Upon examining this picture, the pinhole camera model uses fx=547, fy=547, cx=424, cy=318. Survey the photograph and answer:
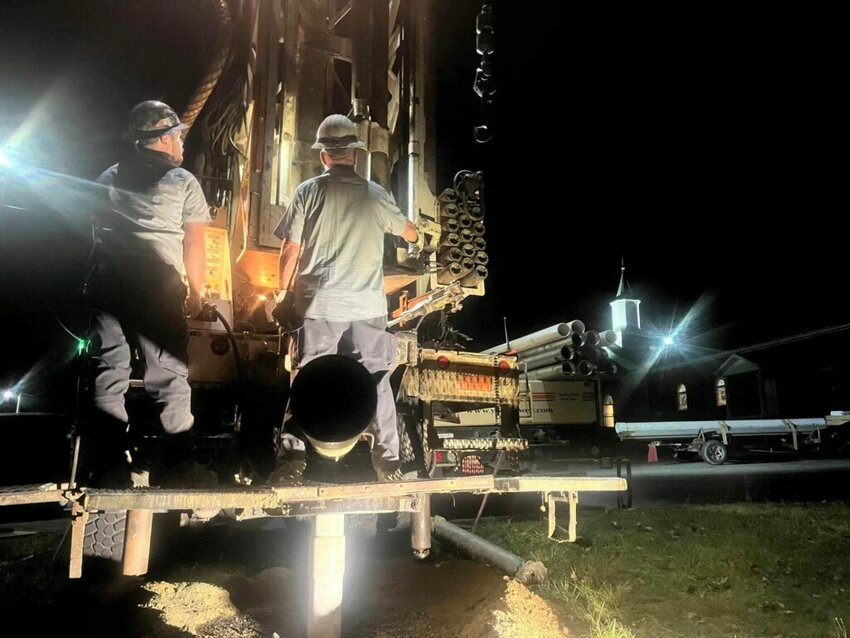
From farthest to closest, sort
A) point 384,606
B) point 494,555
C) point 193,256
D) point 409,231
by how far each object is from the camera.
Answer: point 494,555
point 384,606
point 409,231
point 193,256

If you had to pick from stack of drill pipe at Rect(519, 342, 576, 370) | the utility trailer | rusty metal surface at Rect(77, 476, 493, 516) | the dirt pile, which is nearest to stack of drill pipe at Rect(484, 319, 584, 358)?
stack of drill pipe at Rect(519, 342, 576, 370)

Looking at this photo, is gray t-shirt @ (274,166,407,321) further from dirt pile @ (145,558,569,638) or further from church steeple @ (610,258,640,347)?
church steeple @ (610,258,640,347)

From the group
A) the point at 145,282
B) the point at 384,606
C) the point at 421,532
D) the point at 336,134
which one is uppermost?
the point at 336,134

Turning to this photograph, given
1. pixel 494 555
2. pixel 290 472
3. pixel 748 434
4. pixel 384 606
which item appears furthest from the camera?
pixel 748 434

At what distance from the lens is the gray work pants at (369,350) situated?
3158 mm

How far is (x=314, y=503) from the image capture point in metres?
2.42

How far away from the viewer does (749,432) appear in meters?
22.3

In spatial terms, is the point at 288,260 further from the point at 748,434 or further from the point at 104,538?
the point at 748,434

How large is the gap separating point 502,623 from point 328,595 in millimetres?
1492

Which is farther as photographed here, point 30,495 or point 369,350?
point 369,350

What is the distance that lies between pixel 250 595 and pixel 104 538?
1208 mm

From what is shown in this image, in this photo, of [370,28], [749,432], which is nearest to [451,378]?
[370,28]

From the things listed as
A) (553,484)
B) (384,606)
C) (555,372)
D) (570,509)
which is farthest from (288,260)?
(555,372)

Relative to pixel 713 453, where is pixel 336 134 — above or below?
above
